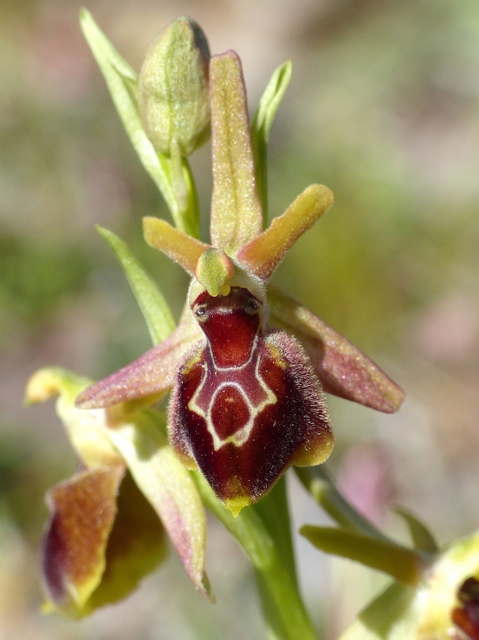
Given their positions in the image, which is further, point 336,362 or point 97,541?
point 97,541

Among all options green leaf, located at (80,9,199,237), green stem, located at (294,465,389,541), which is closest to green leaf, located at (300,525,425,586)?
green stem, located at (294,465,389,541)

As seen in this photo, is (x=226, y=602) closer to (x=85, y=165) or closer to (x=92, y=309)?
(x=92, y=309)

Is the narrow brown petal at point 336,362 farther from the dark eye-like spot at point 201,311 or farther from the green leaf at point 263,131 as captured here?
the green leaf at point 263,131

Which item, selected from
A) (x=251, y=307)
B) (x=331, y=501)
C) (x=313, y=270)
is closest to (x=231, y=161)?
(x=251, y=307)

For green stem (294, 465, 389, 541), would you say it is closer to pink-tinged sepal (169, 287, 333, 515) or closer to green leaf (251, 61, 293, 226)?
pink-tinged sepal (169, 287, 333, 515)

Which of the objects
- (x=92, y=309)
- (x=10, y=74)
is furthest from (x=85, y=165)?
(x=10, y=74)

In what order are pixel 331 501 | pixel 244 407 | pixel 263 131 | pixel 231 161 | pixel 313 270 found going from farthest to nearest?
pixel 313 270 → pixel 331 501 → pixel 263 131 → pixel 231 161 → pixel 244 407

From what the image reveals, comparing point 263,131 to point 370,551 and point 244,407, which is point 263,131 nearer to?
point 244,407
